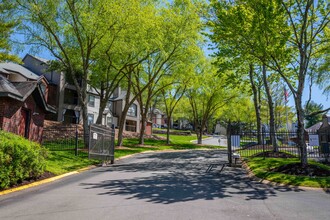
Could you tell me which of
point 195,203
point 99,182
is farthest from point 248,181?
point 99,182

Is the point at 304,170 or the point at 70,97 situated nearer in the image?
the point at 304,170

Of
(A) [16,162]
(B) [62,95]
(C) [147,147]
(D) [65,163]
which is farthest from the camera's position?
(B) [62,95]

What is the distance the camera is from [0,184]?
825cm

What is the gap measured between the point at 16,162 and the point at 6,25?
42.5ft

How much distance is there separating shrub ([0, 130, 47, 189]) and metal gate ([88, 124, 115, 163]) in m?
4.39

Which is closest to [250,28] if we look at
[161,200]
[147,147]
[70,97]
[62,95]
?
[161,200]

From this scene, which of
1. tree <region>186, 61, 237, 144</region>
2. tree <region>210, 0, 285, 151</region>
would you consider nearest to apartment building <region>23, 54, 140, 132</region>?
tree <region>186, 61, 237, 144</region>

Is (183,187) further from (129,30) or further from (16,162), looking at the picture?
(129,30)

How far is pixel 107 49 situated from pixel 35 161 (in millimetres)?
12464

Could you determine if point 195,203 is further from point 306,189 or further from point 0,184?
point 0,184

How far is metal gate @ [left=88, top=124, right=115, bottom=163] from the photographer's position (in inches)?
577

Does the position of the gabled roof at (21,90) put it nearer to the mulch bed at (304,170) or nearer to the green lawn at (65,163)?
the green lawn at (65,163)

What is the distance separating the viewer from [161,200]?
7742mm

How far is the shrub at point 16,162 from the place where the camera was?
8297 mm
